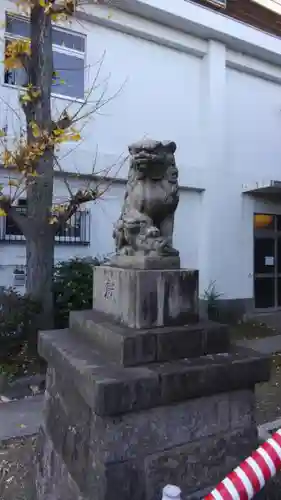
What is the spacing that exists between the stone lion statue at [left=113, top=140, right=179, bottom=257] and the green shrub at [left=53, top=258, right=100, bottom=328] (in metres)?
3.58

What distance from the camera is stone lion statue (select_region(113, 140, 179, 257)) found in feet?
10.0

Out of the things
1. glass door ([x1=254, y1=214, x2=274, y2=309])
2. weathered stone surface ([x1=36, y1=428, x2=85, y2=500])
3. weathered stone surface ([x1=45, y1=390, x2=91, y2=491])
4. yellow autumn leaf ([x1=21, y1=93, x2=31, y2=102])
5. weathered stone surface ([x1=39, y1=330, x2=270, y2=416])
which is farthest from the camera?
glass door ([x1=254, y1=214, x2=274, y2=309])

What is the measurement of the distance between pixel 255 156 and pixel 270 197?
46.3 inches

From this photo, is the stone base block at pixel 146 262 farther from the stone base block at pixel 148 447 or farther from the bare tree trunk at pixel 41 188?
the bare tree trunk at pixel 41 188

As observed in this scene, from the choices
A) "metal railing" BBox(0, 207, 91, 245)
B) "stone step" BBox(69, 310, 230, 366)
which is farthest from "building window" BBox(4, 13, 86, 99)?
"stone step" BBox(69, 310, 230, 366)

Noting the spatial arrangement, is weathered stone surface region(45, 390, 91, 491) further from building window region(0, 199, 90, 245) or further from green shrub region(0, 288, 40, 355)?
building window region(0, 199, 90, 245)

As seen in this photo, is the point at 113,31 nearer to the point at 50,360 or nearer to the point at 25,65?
the point at 25,65

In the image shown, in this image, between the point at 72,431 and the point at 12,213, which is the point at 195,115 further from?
the point at 72,431

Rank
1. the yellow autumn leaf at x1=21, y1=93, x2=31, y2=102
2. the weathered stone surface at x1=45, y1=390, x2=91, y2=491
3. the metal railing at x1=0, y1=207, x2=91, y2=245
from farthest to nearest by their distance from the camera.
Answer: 1. the metal railing at x1=0, y1=207, x2=91, y2=245
2. the yellow autumn leaf at x1=21, y1=93, x2=31, y2=102
3. the weathered stone surface at x1=45, y1=390, x2=91, y2=491

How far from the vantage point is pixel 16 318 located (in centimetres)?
591

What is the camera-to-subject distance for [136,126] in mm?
8914

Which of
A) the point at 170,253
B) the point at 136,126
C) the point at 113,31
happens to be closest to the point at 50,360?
the point at 170,253

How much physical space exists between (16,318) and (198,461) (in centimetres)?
393

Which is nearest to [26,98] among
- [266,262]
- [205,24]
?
[205,24]
